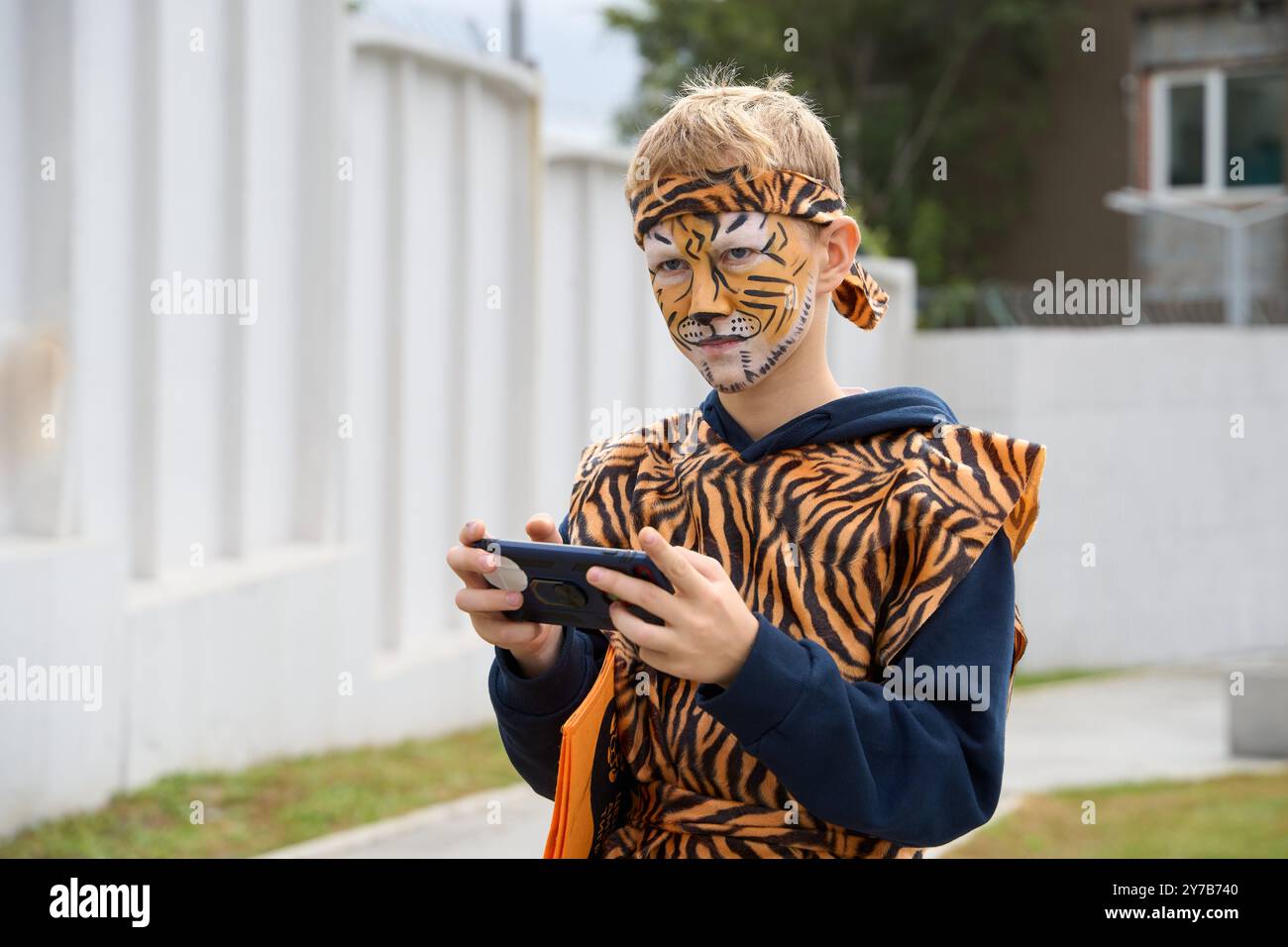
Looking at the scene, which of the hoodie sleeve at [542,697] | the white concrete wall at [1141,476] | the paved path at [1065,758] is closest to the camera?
the hoodie sleeve at [542,697]

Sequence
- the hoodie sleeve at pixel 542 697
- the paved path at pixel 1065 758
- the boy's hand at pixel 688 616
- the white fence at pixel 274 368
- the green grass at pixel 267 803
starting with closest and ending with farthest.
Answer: the boy's hand at pixel 688 616, the hoodie sleeve at pixel 542 697, the green grass at pixel 267 803, the white fence at pixel 274 368, the paved path at pixel 1065 758

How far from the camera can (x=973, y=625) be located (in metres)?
1.98

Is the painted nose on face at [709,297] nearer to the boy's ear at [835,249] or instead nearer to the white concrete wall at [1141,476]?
the boy's ear at [835,249]

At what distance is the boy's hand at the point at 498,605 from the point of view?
1963mm

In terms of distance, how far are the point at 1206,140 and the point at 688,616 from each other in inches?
794

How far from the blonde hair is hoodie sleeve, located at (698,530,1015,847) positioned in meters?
0.60

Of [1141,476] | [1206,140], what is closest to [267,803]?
[1141,476]

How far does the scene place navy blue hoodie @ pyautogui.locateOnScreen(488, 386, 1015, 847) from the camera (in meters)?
1.83

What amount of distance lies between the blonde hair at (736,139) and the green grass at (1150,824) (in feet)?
15.6

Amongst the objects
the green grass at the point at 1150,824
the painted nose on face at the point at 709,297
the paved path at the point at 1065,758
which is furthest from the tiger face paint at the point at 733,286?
the green grass at the point at 1150,824

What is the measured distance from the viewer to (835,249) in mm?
2211

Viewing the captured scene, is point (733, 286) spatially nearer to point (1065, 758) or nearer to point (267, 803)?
point (267, 803)

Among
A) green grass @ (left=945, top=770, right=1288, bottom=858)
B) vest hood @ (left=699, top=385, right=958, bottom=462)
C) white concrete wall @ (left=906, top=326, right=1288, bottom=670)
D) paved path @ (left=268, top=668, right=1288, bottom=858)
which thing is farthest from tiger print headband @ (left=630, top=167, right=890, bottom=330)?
white concrete wall @ (left=906, top=326, right=1288, bottom=670)
